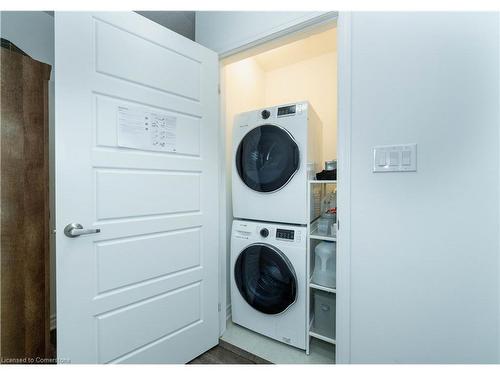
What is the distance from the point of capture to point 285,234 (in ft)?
5.03

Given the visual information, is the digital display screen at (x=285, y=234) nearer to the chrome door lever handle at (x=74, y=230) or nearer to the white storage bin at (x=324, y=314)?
the white storage bin at (x=324, y=314)

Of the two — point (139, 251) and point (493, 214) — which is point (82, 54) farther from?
point (493, 214)

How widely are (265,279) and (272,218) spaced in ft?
1.39

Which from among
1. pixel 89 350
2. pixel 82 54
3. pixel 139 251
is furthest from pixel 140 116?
pixel 89 350

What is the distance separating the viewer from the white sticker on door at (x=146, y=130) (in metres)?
1.14

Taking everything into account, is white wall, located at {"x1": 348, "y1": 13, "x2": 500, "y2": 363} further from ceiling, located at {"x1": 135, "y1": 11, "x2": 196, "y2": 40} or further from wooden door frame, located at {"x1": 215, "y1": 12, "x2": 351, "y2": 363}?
ceiling, located at {"x1": 135, "y1": 11, "x2": 196, "y2": 40}

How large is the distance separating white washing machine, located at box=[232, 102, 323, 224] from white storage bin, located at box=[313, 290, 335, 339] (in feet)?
1.72

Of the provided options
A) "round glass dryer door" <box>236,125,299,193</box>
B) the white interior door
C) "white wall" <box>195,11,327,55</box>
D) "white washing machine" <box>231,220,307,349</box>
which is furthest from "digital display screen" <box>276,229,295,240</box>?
"white wall" <box>195,11,327,55</box>

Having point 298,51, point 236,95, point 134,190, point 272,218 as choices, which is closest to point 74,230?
point 134,190

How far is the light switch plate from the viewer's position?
101 cm

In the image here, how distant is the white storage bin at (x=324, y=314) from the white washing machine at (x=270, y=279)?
117mm

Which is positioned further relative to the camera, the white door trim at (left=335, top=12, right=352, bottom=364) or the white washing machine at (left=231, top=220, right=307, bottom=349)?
the white washing machine at (left=231, top=220, right=307, bottom=349)

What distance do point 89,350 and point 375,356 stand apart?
1330 millimetres

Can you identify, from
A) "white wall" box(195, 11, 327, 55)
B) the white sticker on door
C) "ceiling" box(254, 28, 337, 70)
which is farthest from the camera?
"ceiling" box(254, 28, 337, 70)
